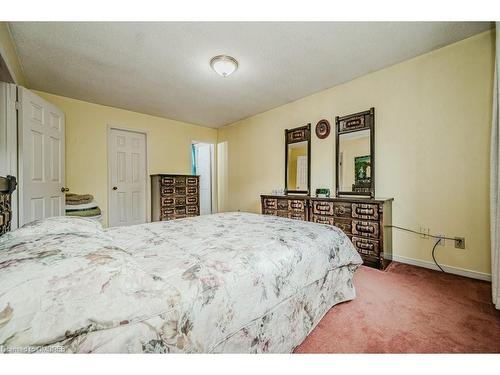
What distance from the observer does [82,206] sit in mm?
3373

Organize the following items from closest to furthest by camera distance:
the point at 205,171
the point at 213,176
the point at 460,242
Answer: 1. the point at 460,242
2. the point at 213,176
3. the point at 205,171

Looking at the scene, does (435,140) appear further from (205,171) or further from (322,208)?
(205,171)

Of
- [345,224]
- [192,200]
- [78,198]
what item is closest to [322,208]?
[345,224]

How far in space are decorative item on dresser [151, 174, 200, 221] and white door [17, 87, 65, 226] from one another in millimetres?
1470

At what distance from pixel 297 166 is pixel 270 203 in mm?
801

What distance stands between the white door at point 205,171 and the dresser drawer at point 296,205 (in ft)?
9.31

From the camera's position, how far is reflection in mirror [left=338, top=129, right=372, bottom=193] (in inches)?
114

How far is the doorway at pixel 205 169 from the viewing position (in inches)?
220

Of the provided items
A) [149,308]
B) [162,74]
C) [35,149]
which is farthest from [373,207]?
[35,149]

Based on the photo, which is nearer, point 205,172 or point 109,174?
point 109,174

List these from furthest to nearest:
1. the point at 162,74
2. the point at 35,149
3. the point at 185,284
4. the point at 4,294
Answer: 1. the point at 162,74
2. the point at 35,149
3. the point at 185,284
4. the point at 4,294

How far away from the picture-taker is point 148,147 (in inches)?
174

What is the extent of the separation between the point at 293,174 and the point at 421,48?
7.31ft

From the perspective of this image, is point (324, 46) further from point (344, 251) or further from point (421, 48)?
point (344, 251)
